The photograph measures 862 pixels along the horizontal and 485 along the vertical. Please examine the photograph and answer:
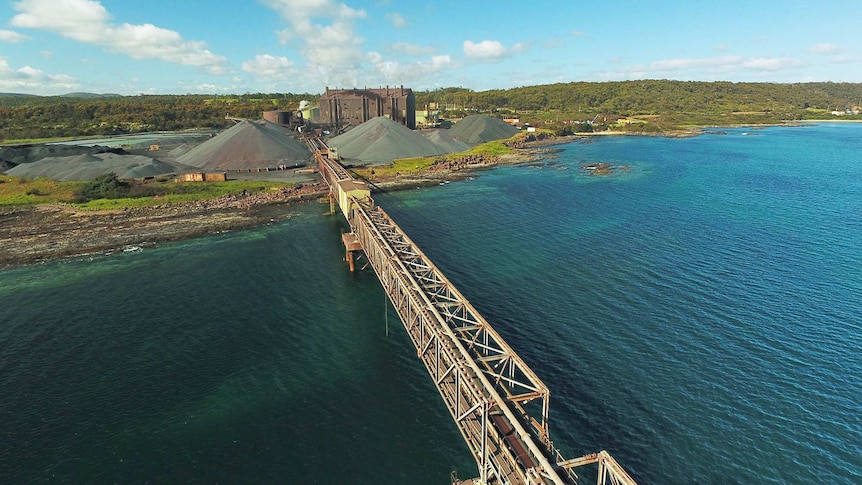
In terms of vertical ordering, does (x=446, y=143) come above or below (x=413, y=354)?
above

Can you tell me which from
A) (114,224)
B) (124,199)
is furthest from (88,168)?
(114,224)

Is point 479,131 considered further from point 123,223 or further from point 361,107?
point 123,223

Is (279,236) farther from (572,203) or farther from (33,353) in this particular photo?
(572,203)

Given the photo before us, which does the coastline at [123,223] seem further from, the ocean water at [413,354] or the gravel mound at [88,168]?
the gravel mound at [88,168]

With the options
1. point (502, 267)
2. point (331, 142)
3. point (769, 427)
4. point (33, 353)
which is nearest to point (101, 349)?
point (33, 353)

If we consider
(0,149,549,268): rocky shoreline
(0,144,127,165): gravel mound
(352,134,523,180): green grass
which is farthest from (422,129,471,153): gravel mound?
(0,144,127,165): gravel mound
